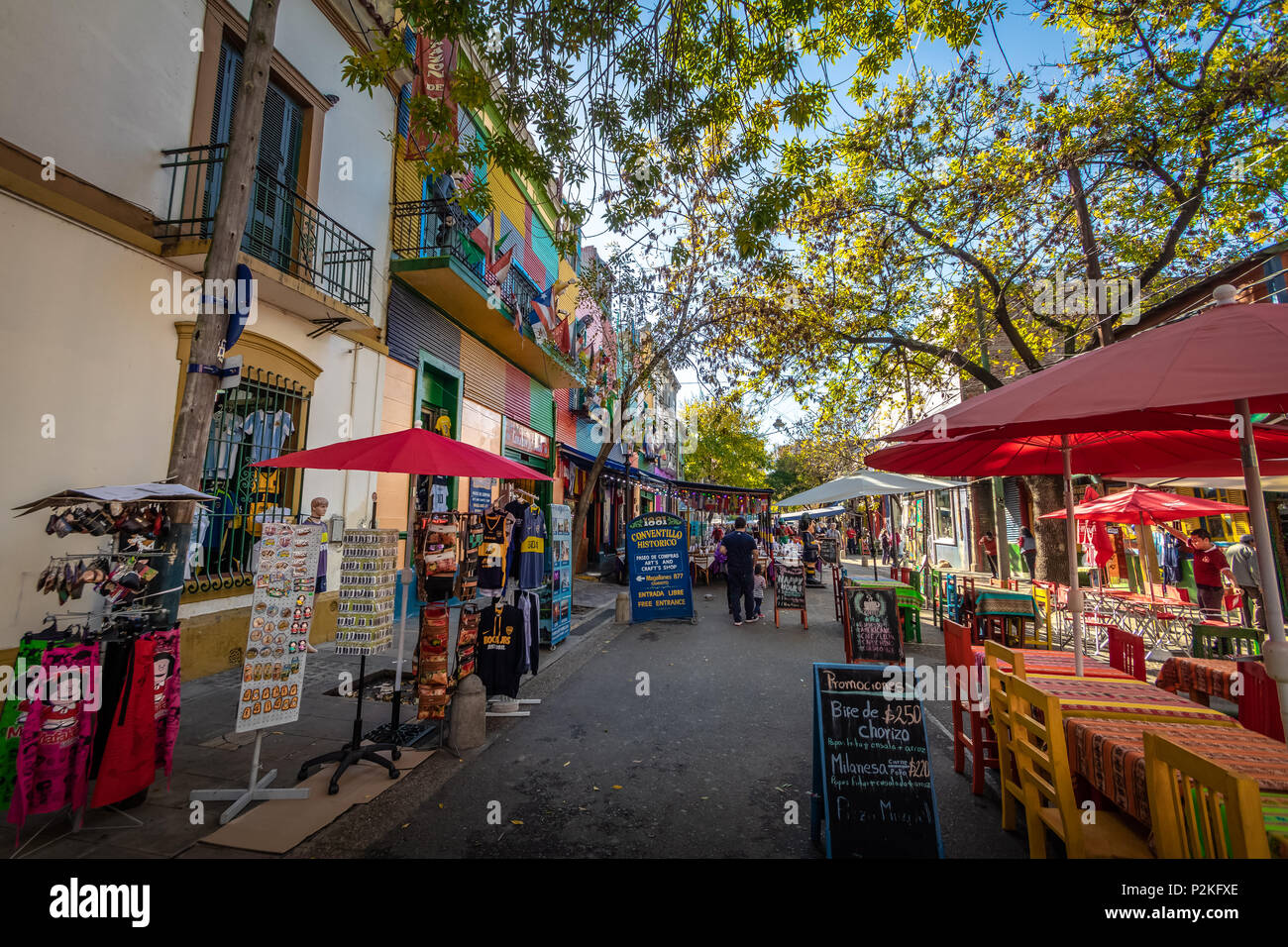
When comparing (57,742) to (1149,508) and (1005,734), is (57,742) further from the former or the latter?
(1149,508)

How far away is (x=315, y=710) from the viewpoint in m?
5.15

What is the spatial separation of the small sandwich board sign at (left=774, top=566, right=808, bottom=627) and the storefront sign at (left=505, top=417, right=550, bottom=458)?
24.3 feet

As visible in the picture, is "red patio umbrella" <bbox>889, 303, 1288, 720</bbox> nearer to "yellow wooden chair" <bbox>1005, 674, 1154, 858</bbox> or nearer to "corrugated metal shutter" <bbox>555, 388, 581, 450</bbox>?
"yellow wooden chair" <bbox>1005, 674, 1154, 858</bbox>

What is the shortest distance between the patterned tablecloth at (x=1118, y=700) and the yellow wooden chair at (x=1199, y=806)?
86 centimetres

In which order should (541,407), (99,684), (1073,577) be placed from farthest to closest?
(541,407) < (1073,577) < (99,684)

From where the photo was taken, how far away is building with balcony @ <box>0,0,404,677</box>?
4.52 metres

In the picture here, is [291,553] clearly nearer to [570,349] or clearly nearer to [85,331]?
[85,331]

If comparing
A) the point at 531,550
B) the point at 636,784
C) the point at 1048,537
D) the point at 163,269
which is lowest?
the point at 636,784

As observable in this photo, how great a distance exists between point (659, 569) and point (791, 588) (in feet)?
8.57

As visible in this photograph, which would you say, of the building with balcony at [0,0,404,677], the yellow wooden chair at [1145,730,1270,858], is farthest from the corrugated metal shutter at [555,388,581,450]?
the yellow wooden chair at [1145,730,1270,858]

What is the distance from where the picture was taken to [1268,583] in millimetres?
2734

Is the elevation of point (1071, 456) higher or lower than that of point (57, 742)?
higher

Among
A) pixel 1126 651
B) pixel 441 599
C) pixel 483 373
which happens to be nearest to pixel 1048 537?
pixel 1126 651
